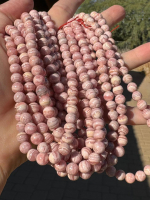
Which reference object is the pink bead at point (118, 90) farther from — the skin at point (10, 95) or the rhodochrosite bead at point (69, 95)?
the skin at point (10, 95)

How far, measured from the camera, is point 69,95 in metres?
1.21

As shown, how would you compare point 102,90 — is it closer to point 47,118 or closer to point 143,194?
point 47,118

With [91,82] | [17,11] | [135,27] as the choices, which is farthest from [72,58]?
[135,27]

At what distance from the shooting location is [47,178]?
324cm

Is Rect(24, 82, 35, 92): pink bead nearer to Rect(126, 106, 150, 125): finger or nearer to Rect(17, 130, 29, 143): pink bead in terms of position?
→ Rect(17, 130, 29, 143): pink bead

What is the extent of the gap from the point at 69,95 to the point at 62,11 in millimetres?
991

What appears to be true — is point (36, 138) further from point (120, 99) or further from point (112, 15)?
point (112, 15)

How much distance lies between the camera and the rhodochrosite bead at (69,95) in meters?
1.05

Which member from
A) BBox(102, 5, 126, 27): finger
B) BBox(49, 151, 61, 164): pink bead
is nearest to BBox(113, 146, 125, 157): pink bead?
BBox(49, 151, 61, 164): pink bead

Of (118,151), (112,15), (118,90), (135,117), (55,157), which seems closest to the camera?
(55,157)

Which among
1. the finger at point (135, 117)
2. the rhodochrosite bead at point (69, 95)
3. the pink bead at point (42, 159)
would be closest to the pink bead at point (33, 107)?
the rhodochrosite bead at point (69, 95)

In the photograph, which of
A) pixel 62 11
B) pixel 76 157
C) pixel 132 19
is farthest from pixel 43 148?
pixel 132 19

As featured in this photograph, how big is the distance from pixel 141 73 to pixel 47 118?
5.99 metres

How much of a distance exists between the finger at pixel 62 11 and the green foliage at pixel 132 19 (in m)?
4.04
